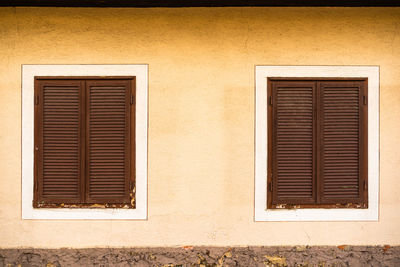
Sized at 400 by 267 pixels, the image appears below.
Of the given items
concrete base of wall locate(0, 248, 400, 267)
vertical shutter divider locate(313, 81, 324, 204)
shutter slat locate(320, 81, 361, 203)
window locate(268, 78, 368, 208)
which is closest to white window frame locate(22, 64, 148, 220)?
concrete base of wall locate(0, 248, 400, 267)

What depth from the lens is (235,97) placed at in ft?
13.0

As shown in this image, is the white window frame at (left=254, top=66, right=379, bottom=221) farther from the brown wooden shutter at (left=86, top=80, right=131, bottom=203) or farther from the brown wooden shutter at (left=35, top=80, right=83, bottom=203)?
the brown wooden shutter at (left=35, top=80, right=83, bottom=203)

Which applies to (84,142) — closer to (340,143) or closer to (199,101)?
(199,101)

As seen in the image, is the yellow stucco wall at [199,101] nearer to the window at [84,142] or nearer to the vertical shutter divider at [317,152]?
the window at [84,142]

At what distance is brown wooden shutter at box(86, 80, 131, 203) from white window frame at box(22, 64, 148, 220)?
0.37 feet

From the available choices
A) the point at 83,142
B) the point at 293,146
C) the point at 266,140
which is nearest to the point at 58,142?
the point at 83,142

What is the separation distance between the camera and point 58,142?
3961mm

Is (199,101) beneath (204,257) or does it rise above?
above

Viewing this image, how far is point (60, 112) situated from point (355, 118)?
3.23m

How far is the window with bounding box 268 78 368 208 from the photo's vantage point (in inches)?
156

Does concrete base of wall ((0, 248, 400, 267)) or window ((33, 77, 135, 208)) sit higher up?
window ((33, 77, 135, 208))

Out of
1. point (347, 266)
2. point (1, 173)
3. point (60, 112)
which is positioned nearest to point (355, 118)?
point (347, 266)

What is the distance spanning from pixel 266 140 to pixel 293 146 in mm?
311
